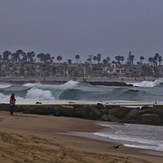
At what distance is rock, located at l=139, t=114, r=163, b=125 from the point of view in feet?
71.4

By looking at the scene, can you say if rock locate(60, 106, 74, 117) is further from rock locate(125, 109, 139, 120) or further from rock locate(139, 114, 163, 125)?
rock locate(139, 114, 163, 125)

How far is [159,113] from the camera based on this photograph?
22359 millimetres

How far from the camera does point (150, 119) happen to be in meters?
22.1

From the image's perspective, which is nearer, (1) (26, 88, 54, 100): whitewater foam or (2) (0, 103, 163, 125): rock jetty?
(2) (0, 103, 163, 125): rock jetty

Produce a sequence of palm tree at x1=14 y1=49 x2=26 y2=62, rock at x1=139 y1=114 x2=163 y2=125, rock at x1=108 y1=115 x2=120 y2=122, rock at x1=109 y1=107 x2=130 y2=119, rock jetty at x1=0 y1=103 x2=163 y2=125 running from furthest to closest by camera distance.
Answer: palm tree at x1=14 y1=49 x2=26 y2=62 → rock at x1=109 y1=107 x2=130 y2=119 → rock at x1=108 y1=115 x2=120 y2=122 → rock jetty at x1=0 y1=103 x2=163 y2=125 → rock at x1=139 y1=114 x2=163 y2=125

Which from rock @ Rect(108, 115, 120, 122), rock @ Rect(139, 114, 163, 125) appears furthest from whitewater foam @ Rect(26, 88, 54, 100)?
rock @ Rect(139, 114, 163, 125)

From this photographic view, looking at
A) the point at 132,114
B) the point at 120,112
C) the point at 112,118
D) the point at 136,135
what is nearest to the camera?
the point at 136,135

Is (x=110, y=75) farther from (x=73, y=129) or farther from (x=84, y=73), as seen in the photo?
(x=73, y=129)

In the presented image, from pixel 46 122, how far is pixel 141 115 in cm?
510

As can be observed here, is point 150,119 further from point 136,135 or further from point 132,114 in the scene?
point 136,135

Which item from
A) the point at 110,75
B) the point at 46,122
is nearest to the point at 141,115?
the point at 46,122

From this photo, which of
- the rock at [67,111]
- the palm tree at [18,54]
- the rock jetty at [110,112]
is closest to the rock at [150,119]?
the rock jetty at [110,112]

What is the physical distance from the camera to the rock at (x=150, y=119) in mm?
21766

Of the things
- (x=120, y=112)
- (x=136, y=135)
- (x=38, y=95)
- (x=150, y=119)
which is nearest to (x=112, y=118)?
(x=120, y=112)
